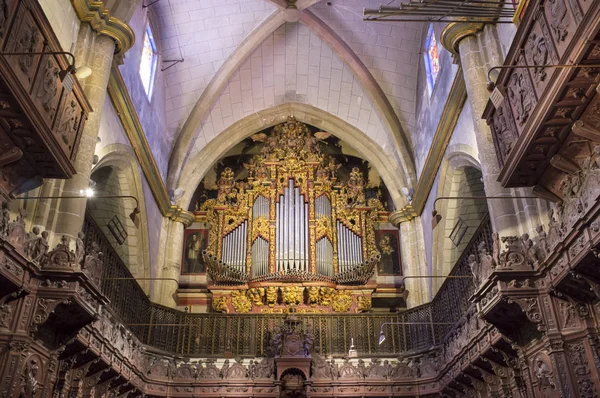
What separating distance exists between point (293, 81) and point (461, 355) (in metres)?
11.9

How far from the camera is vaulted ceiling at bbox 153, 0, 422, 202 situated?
59.3 ft

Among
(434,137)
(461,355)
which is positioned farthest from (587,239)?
(434,137)

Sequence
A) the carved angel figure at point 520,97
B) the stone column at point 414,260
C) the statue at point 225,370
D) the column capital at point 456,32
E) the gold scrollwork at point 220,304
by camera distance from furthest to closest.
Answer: the gold scrollwork at point 220,304 < the stone column at point 414,260 < the statue at point 225,370 < the column capital at point 456,32 < the carved angel figure at point 520,97

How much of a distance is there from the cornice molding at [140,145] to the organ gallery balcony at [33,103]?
143 inches

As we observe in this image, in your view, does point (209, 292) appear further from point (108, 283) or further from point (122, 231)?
point (108, 283)

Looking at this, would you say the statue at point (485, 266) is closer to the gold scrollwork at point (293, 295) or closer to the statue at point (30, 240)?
the statue at point (30, 240)

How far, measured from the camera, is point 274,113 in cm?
2181

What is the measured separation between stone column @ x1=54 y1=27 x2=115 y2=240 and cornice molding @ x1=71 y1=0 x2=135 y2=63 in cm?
13

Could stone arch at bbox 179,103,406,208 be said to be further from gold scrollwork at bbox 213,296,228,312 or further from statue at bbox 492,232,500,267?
statue at bbox 492,232,500,267

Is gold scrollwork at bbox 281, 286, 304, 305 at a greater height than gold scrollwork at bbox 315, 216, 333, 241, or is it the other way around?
gold scrollwork at bbox 315, 216, 333, 241

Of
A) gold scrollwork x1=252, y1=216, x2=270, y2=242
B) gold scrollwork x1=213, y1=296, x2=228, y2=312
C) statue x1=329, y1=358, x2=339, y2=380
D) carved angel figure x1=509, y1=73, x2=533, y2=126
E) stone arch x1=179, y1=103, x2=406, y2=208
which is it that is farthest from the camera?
stone arch x1=179, y1=103, x2=406, y2=208

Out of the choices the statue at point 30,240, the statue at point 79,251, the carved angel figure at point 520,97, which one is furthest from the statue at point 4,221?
the carved angel figure at point 520,97

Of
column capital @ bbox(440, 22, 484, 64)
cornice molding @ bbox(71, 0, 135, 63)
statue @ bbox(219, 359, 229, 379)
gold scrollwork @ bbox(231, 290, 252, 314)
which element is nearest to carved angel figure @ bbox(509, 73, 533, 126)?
column capital @ bbox(440, 22, 484, 64)

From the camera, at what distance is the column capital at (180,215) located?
1873cm
